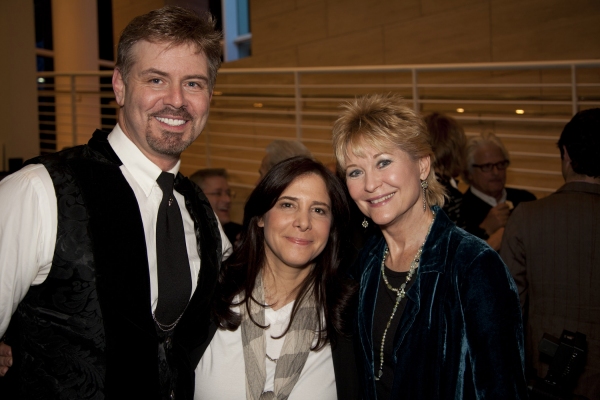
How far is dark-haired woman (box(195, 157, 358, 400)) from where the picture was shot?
210 cm

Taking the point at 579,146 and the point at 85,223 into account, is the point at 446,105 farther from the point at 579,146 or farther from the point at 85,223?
the point at 85,223

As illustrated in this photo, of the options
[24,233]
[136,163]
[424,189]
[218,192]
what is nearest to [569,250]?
[424,189]

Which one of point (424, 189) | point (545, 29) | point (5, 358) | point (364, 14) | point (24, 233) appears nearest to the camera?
point (24, 233)

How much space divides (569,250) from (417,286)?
1.00 metres

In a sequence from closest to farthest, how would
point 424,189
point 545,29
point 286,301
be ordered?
point 424,189 < point 286,301 < point 545,29

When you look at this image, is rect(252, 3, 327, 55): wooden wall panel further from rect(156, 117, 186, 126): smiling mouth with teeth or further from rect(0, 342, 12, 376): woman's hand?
rect(0, 342, 12, 376): woman's hand

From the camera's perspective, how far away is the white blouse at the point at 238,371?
2096 mm

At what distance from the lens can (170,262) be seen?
189cm

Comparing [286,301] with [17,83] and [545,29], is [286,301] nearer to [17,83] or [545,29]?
[545,29]

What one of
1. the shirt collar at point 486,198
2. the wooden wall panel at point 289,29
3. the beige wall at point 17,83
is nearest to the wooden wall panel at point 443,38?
the wooden wall panel at point 289,29

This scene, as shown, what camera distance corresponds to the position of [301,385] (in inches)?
83.4

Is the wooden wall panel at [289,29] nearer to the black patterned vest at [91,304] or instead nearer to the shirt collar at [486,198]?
the shirt collar at [486,198]

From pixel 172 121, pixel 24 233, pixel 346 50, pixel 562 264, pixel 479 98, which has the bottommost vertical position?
pixel 562 264

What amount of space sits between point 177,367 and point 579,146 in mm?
1876
